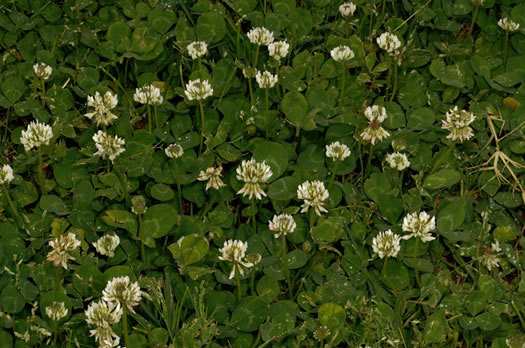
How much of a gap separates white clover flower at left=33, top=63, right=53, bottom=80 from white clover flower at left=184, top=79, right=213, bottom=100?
61 cm

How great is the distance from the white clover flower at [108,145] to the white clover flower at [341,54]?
3.26 ft

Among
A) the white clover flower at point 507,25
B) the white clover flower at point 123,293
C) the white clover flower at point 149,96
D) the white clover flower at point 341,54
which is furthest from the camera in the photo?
the white clover flower at point 507,25

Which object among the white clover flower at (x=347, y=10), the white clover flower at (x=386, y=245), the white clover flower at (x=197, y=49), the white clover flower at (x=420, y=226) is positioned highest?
the white clover flower at (x=197, y=49)

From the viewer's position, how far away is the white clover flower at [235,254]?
3004mm

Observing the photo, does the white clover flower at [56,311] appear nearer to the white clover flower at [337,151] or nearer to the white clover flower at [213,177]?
the white clover flower at [213,177]

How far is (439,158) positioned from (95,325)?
1.55 metres

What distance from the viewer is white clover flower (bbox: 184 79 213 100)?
3.41 metres

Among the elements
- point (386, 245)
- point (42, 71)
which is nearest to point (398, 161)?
point (386, 245)

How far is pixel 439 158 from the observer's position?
3.48 metres

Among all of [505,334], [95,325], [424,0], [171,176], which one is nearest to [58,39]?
[171,176]

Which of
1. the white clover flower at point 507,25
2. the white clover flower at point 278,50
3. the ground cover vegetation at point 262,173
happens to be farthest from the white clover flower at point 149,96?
the white clover flower at point 507,25

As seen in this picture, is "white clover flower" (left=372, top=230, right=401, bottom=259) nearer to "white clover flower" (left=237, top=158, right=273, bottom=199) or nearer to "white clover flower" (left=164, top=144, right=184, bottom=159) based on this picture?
"white clover flower" (left=237, top=158, right=273, bottom=199)

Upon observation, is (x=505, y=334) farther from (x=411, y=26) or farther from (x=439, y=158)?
(x=411, y=26)

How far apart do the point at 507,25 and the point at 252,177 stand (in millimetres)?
1479
